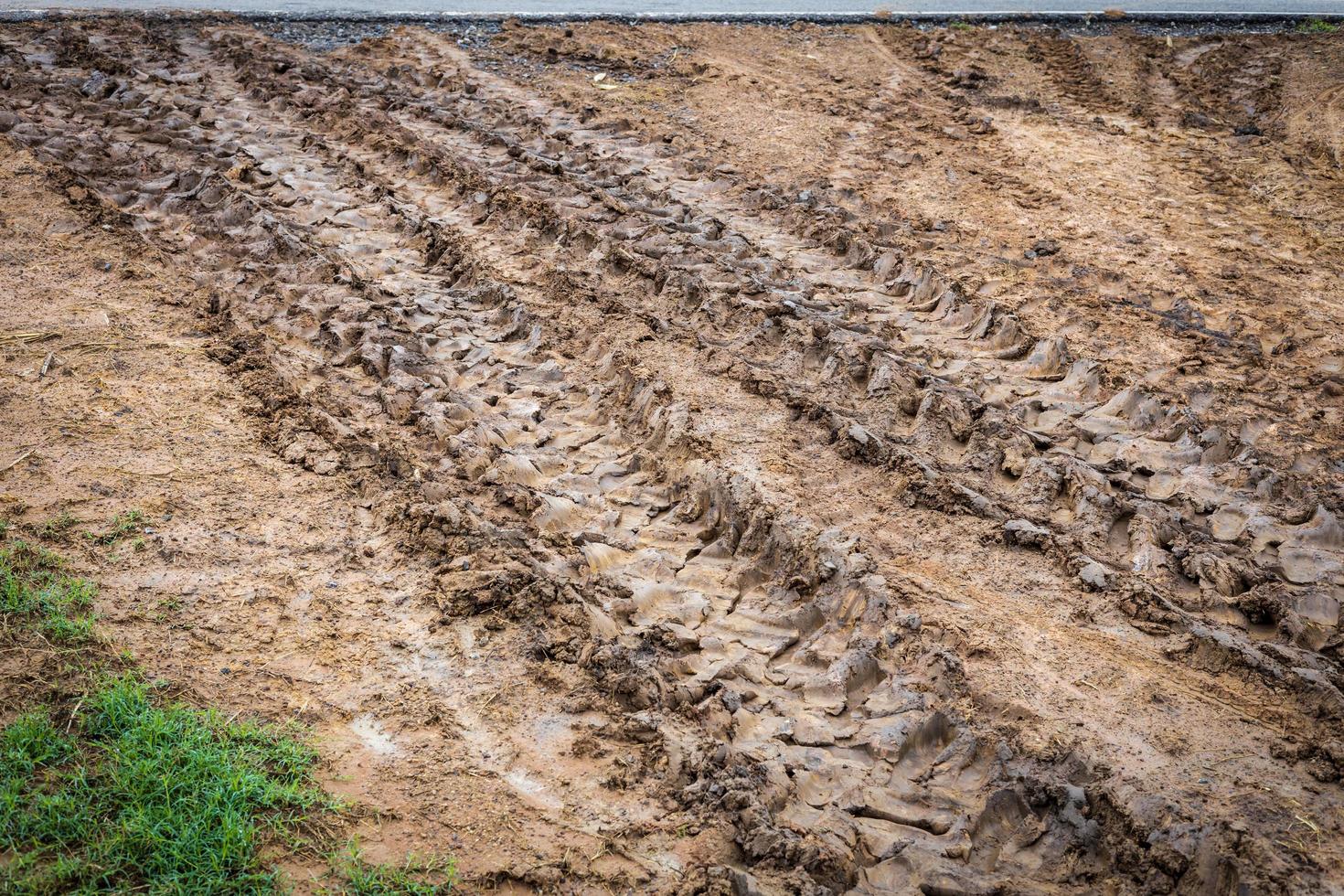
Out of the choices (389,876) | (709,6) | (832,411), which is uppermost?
(709,6)

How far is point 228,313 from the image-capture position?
20.1 feet

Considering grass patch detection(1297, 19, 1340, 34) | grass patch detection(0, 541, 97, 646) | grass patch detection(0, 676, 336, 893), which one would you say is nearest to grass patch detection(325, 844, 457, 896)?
grass patch detection(0, 676, 336, 893)

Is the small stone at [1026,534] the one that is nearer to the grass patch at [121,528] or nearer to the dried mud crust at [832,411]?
the dried mud crust at [832,411]

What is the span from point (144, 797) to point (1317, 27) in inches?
573

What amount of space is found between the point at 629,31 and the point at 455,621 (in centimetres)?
953

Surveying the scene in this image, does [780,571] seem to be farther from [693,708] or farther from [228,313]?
[228,313]

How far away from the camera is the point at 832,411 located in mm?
5465

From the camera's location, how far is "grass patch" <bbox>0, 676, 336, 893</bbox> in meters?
2.96

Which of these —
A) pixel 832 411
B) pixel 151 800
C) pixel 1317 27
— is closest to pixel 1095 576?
pixel 832 411

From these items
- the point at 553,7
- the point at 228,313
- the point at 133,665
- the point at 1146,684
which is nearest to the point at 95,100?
the point at 228,313

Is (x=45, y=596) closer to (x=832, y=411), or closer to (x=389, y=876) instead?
(x=389, y=876)

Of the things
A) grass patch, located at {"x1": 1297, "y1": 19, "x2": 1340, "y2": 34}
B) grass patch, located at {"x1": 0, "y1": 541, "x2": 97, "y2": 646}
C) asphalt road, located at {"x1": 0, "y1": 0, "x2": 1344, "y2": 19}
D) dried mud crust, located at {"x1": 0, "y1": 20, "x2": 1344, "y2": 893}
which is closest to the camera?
dried mud crust, located at {"x1": 0, "y1": 20, "x2": 1344, "y2": 893}

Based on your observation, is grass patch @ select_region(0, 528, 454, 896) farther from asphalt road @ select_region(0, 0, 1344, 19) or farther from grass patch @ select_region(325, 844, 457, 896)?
asphalt road @ select_region(0, 0, 1344, 19)

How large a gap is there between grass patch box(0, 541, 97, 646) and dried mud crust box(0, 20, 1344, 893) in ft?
4.17
